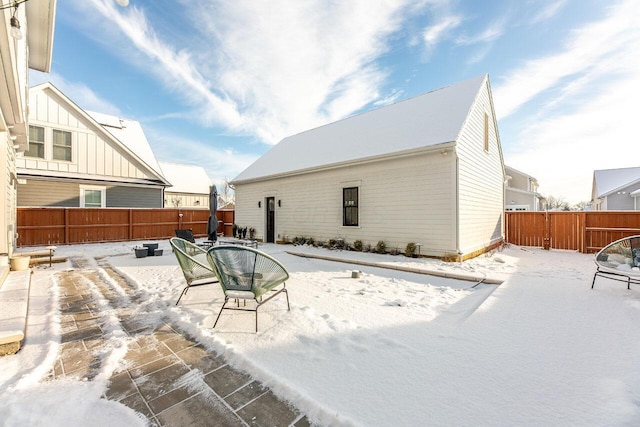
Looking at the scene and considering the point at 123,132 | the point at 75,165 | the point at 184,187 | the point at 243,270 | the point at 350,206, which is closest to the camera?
the point at 243,270

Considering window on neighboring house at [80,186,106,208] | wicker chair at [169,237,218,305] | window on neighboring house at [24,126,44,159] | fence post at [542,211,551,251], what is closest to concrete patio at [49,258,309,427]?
wicker chair at [169,237,218,305]

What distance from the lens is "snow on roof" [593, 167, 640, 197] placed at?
22.6 meters

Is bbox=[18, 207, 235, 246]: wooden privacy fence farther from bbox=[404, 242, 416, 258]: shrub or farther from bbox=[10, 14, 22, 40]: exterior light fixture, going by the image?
bbox=[404, 242, 416, 258]: shrub

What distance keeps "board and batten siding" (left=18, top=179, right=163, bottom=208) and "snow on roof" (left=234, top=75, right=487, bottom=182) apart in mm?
5304

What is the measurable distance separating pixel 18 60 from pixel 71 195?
11229mm

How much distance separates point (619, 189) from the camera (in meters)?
18.9

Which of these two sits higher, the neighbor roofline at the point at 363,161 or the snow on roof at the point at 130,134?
the snow on roof at the point at 130,134

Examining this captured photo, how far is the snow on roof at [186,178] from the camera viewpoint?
90.2 feet

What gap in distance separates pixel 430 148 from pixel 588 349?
19.4 ft

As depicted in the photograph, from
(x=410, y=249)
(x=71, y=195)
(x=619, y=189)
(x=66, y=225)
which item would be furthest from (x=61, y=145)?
(x=619, y=189)

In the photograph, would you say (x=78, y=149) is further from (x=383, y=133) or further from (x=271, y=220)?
(x=383, y=133)

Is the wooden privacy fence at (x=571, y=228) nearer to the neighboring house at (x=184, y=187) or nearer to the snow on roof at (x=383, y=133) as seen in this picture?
the snow on roof at (x=383, y=133)

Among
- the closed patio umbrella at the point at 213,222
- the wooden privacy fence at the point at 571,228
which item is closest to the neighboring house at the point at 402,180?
the wooden privacy fence at the point at 571,228

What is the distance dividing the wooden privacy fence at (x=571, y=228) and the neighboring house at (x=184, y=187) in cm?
2682
